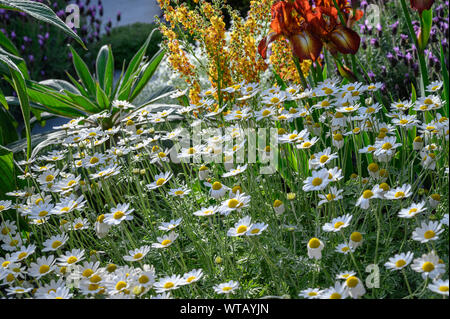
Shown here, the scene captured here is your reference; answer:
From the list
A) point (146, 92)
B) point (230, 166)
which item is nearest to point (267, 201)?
point (230, 166)

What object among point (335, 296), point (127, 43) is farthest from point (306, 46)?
point (127, 43)

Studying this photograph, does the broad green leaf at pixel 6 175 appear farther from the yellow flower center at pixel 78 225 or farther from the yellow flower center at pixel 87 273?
the yellow flower center at pixel 87 273


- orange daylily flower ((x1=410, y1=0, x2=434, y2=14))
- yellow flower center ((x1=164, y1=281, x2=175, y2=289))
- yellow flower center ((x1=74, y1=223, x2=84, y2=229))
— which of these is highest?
orange daylily flower ((x1=410, y1=0, x2=434, y2=14))

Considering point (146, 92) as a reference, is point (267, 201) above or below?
below

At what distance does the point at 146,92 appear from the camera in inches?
196

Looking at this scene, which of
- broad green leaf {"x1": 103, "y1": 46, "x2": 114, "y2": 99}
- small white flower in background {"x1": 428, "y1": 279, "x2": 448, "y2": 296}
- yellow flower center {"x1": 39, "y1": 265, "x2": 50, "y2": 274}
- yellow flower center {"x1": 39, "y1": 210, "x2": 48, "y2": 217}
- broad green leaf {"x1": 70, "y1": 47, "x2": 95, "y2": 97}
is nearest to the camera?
small white flower in background {"x1": 428, "y1": 279, "x2": 448, "y2": 296}

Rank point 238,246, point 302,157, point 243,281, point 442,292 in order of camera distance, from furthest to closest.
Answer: point 302,157 → point 238,246 → point 243,281 → point 442,292

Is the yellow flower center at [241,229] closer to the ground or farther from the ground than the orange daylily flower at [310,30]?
closer to the ground

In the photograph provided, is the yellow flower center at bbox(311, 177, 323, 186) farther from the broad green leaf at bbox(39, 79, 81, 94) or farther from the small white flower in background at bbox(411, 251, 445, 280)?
the broad green leaf at bbox(39, 79, 81, 94)

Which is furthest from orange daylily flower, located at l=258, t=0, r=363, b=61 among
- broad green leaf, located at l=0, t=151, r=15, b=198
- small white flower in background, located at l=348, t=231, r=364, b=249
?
broad green leaf, located at l=0, t=151, r=15, b=198

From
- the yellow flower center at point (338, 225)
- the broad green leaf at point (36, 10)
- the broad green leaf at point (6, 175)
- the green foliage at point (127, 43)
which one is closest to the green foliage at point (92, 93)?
the broad green leaf at point (6, 175)

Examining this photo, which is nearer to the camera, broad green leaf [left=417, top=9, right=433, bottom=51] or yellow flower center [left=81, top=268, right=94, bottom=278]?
yellow flower center [left=81, top=268, right=94, bottom=278]
